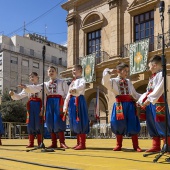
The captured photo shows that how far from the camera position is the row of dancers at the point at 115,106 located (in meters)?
5.08

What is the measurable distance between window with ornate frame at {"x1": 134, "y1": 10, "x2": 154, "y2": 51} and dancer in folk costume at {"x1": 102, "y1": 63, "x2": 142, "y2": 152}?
13260mm

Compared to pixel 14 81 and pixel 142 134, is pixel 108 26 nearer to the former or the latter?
pixel 142 134

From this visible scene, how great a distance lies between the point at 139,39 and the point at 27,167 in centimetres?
1713

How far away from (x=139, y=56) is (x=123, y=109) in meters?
12.9

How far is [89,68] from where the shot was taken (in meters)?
21.5

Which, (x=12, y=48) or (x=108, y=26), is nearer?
(x=108, y=26)

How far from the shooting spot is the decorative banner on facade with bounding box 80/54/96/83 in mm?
21203

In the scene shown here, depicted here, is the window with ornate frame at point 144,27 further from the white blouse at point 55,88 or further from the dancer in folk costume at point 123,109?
the dancer in folk costume at point 123,109

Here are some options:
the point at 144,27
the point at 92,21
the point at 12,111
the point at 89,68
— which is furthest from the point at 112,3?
the point at 12,111

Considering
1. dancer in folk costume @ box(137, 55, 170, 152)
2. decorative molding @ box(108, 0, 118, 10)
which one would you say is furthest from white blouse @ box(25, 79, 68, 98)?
decorative molding @ box(108, 0, 118, 10)

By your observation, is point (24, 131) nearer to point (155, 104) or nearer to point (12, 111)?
point (155, 104)

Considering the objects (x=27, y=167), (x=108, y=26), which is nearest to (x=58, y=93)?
(x=27, y=167)

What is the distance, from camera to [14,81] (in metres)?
45.8

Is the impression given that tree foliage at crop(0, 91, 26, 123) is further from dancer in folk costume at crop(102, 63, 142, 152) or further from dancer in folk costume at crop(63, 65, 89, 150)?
dancer in folk costume at crop(102, 63, 142, 152)
